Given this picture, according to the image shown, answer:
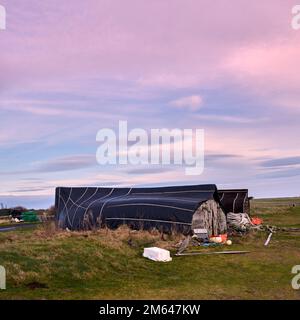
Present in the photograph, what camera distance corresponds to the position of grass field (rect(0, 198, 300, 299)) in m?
11.7

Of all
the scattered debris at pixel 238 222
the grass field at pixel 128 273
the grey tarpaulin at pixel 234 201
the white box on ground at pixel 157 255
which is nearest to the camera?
the grass field at pixel 128 273

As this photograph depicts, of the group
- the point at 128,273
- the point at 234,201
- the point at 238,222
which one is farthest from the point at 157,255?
the point at 234,201

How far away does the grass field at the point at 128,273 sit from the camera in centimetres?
1166

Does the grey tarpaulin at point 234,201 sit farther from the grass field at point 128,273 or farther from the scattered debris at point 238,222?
the grass field at point 128,273

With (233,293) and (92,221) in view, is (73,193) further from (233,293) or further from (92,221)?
(233,293)

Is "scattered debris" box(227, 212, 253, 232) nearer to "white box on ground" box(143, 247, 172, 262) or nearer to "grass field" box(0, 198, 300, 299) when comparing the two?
"grass field" box(0, 198, 300, 299)

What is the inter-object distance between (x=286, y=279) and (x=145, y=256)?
5662mm

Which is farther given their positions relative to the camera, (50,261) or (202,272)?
(202,272)

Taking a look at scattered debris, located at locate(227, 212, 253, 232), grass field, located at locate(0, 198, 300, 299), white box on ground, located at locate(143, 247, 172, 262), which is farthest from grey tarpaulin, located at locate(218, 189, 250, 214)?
white box on ground, located at locate(143, 247, 172, 262)

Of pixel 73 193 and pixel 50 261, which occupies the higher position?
pixel 73 193

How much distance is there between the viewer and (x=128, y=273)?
14258 mm

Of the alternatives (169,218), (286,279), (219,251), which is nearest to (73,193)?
(169,218)

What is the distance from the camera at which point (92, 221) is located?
86.0 ft

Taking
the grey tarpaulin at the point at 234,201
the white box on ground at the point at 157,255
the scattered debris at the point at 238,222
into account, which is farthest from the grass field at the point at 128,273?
the grey tarpaulin at the point at 234,201
